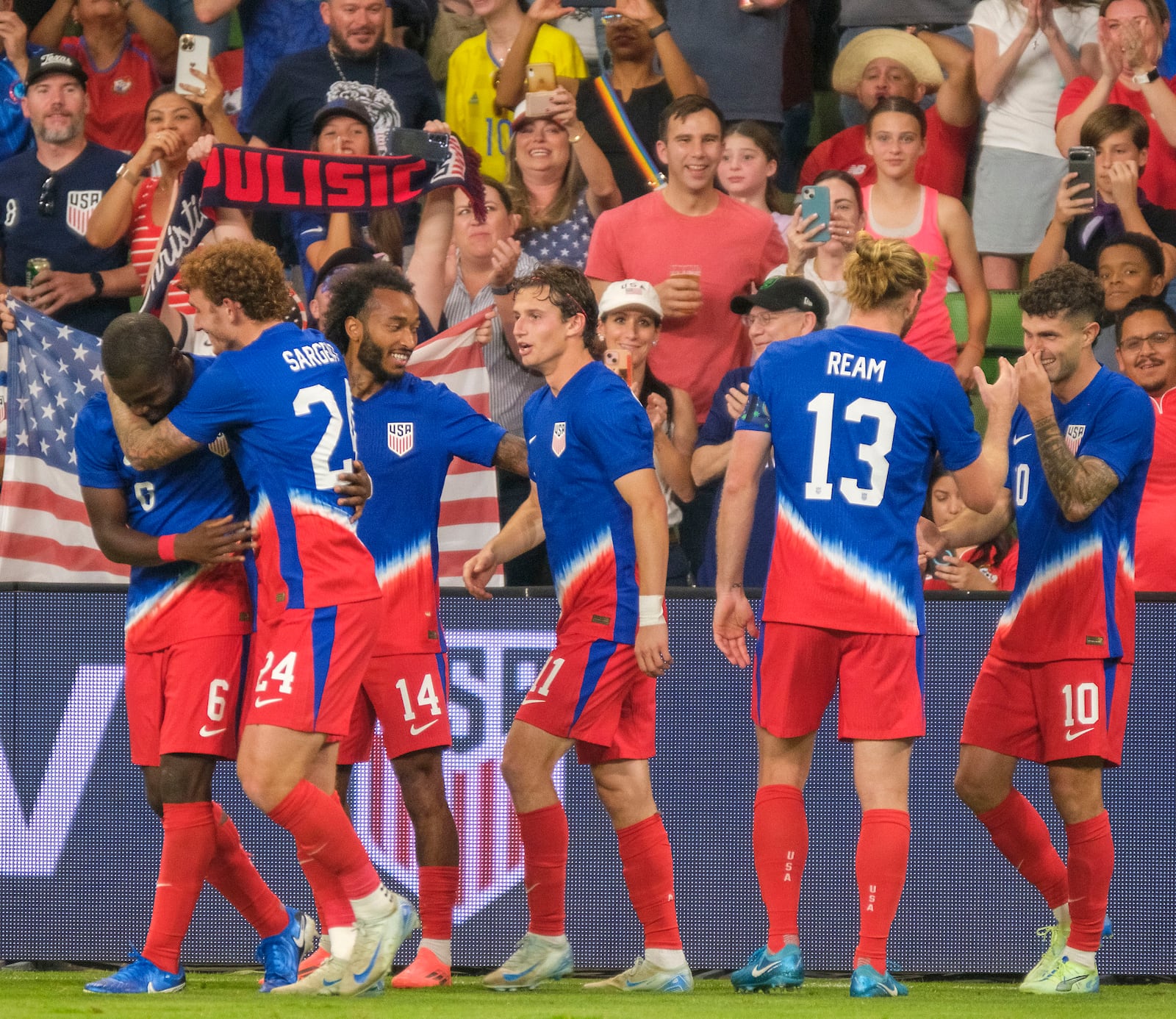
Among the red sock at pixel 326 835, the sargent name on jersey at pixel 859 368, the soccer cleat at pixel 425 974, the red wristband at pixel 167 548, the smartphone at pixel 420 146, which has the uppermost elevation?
the smartphone at pixel 420 146

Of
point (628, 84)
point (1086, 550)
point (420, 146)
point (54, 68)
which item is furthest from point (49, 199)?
point (1086, 550)

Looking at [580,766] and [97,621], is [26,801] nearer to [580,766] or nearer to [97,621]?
[97,621]

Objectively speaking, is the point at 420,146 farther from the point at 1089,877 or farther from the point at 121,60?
the point at 1089,877

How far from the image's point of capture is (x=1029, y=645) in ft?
19.7

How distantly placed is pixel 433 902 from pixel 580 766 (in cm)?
103

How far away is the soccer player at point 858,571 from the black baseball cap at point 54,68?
A: 18.2 feet

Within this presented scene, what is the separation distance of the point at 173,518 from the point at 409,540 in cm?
90

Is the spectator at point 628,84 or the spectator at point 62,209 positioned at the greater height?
the spectator at point 628,84

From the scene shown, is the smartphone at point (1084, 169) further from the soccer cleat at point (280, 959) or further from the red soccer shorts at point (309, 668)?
the soccer cleat at point (280, 959)

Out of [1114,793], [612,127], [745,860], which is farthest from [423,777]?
[612,127]

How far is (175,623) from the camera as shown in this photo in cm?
550

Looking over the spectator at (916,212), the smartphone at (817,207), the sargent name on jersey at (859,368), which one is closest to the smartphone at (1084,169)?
the spectator at (916,212)

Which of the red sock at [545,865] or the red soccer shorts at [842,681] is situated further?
the red sock at [545,865]

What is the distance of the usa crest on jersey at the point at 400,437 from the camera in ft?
20.0
